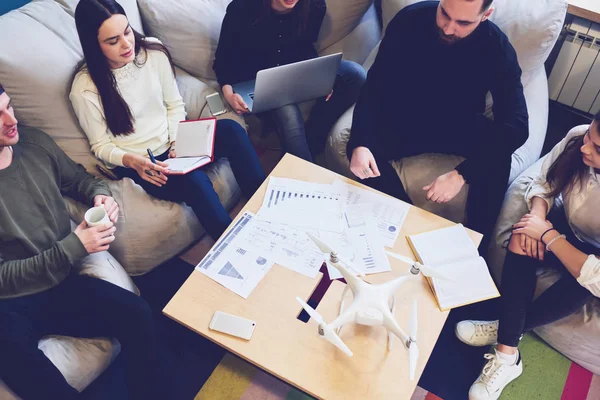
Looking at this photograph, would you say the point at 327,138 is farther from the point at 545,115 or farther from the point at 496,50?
the point at 545,115

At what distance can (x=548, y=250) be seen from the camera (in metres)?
1.66

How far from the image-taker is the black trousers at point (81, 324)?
56.2 inches

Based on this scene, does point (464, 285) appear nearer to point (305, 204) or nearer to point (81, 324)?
point (305, 204)

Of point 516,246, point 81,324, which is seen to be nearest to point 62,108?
point 81,324

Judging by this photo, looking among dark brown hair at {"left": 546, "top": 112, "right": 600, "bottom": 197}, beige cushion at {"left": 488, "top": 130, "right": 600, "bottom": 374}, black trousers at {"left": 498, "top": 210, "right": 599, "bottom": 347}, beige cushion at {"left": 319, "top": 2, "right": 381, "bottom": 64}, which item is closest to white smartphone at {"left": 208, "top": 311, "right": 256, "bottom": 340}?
black trousers at {"left": 498, "top": 210, "right": 599, "bottom": 347}

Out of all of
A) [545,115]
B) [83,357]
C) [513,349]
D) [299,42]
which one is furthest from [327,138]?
[83,357]

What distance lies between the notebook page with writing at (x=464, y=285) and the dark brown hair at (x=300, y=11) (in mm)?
1141

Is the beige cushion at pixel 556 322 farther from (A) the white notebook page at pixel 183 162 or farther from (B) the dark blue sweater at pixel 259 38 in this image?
(A) the white notebook page at pixel 183 162

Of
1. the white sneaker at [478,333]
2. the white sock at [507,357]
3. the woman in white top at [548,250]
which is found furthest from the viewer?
the white sneaker at [478,333]

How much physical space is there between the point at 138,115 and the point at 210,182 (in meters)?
0.37

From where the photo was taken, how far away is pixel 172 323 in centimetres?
192

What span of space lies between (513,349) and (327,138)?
3.60 ft

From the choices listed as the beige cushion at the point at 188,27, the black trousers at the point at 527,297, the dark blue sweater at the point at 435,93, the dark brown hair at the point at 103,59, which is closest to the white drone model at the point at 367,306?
the black trousers at the point at 527,297

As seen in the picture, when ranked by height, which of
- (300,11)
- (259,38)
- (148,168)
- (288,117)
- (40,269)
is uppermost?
(300,11)
